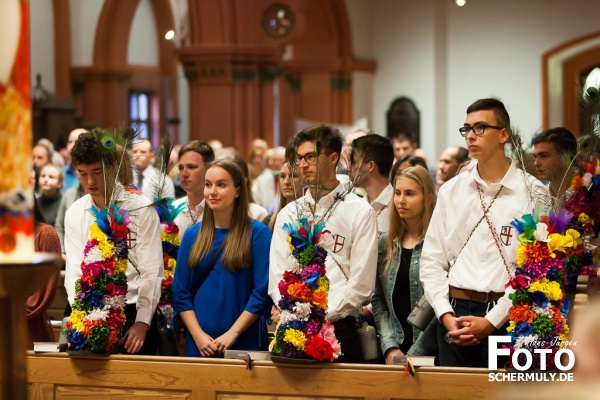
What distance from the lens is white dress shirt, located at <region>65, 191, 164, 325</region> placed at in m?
5.06

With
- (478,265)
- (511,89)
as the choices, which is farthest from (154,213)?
(511,89)

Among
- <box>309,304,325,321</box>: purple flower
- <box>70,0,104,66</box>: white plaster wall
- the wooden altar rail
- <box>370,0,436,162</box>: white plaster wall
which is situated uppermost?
<box>70,0,104,66</box>: white plaster wall

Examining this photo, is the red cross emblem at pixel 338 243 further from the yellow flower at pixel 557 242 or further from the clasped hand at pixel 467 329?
the yellow flower at pixel 557 242

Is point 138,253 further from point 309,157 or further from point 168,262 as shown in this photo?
point 309,157

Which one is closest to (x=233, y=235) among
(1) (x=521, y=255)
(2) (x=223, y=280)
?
(2) (x=223, y=280)

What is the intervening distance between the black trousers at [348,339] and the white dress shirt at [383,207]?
3.10 ft

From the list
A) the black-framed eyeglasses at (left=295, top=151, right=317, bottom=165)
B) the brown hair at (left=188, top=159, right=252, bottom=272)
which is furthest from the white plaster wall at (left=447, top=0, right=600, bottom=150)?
the black-framed eyeglasses at (left=295, top=151, right=317, bottom=165)

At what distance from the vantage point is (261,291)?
5051mm

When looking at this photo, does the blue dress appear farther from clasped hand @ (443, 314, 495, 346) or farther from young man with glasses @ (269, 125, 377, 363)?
clasped hand @ (443, 314, 495, 346)

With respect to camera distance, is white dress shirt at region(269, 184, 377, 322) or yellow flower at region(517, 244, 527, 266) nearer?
yellow flower at region(517, 244, 527, 266)

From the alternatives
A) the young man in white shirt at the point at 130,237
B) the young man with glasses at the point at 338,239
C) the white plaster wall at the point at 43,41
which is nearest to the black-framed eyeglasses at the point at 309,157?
the young man with glasses at the point at 338,239

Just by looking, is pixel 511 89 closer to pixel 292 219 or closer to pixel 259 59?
pixel 259 59

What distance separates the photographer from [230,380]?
15.3 ft

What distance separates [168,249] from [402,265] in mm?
1357
